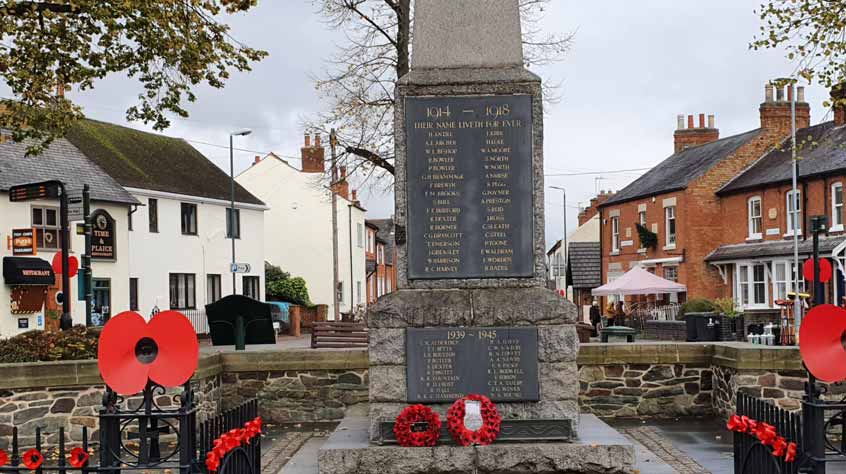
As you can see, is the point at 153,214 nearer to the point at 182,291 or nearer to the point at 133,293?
the point at 133,293

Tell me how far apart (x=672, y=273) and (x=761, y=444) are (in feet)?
131

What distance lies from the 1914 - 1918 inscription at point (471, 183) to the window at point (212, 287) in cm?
3731

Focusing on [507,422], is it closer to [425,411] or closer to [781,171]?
[425,411]

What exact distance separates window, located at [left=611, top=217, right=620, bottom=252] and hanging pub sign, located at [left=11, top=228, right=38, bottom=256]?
1234 inches

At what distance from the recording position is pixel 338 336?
18.5 meters

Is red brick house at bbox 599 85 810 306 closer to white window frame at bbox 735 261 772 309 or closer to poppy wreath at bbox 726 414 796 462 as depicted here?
white window frame at bbox 735 261 772 309

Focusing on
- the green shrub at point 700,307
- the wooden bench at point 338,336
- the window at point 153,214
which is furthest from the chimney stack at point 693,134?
the wooden bench at point 338,336

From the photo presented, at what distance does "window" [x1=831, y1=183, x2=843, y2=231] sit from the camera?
37.0 metres

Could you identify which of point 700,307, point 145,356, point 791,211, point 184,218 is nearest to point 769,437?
point 145,356

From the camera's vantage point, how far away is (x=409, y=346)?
9.52 m

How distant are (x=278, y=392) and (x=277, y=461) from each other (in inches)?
141

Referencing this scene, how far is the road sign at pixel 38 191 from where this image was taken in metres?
18.7

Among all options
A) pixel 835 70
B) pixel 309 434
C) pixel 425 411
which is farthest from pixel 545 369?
pixel 835 70

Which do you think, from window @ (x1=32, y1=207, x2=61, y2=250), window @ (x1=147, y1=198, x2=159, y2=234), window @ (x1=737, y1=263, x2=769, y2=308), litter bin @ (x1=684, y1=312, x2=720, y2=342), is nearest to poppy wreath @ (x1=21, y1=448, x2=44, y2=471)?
litter bin @ (x1=684, y1=312, x2=720, y2=342)
